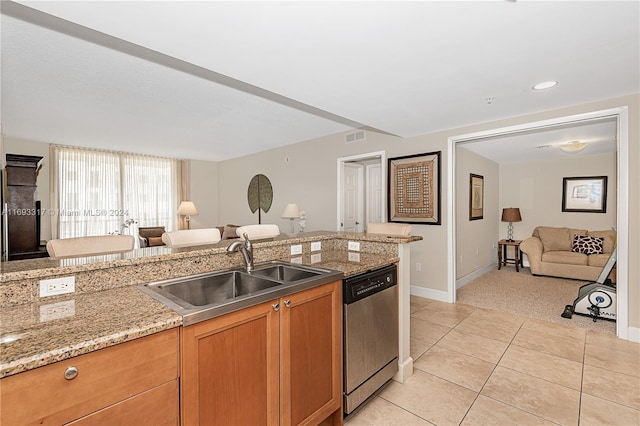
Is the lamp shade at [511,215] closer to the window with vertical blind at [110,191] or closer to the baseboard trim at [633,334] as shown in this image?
the baseboard trim at [633,334]

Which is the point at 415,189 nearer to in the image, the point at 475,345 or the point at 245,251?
the point at 475,345

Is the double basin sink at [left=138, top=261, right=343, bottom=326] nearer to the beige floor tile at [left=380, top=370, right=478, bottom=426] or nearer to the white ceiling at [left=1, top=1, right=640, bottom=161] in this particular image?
the beige floor tile at [left=380, top=370, right=478, bottom=426]

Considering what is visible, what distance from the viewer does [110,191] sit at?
6.34m

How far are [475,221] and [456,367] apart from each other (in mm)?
3701

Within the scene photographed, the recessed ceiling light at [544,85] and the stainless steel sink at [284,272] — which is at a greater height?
the recessed ceiling light at [544,85]

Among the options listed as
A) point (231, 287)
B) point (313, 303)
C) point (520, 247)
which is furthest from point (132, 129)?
point (520, 247)

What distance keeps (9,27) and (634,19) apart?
390 cm

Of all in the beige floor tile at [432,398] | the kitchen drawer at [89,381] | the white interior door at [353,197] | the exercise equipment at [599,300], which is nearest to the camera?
the kitchen drawer at [89,381]

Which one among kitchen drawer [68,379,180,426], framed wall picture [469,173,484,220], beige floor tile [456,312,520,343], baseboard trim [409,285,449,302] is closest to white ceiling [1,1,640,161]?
kitchen drawer [68,379,180,426]

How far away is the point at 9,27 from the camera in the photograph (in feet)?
6.59

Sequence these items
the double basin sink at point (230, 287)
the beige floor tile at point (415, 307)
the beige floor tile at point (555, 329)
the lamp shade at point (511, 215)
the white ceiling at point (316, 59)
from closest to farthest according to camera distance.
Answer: the double basin sink at point (230, 287), the white ceiling at point (316, 59), the beige floor tile at point (555, 329), the beige floor tile at point (415, 307), the lamp shade at point (511, 215)

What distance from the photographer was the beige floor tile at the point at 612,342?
107 inches

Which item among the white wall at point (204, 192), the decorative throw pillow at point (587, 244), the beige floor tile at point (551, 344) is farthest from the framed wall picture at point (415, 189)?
the white wall at point (204, 192)

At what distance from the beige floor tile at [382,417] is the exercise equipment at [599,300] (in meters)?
2.73
